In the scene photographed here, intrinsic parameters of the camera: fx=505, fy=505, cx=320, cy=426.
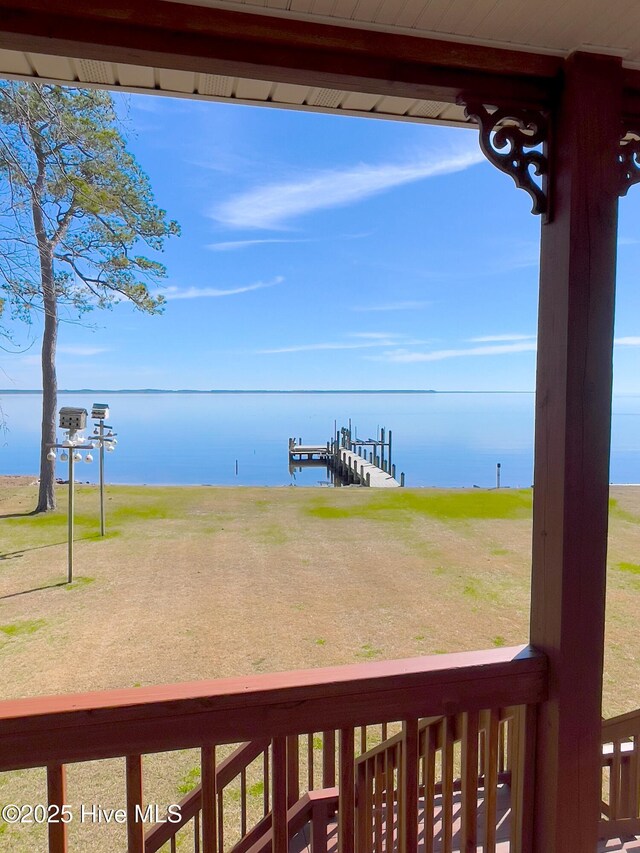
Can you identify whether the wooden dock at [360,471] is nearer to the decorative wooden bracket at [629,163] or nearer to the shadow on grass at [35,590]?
the shadow on grass at [35,590]

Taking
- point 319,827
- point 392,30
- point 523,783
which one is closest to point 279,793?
point 523,783

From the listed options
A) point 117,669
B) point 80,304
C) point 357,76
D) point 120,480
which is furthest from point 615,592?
point 120,480

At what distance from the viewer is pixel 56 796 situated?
963 mm

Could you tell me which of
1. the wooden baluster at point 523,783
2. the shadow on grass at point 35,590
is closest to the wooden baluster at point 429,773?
the wooden baluster at point 523,783

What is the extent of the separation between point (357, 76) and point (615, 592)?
7088 millimetres

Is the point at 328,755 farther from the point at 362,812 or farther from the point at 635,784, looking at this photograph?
the point at 635,784

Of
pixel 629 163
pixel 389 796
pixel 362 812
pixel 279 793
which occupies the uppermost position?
pixel 629 163

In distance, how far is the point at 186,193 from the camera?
26547 mm

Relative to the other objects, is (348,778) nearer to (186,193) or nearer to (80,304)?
(80,304)

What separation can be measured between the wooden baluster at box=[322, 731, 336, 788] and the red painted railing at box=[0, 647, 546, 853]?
1 cm

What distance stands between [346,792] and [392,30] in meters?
1.72

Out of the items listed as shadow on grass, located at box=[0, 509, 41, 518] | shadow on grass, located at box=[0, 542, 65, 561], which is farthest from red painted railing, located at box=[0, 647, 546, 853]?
shadow on grass, located at box=[0, 509, 41, 518]

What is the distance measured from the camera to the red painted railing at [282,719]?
968 millimetres

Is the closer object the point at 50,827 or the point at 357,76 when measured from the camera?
the point at 50,827
